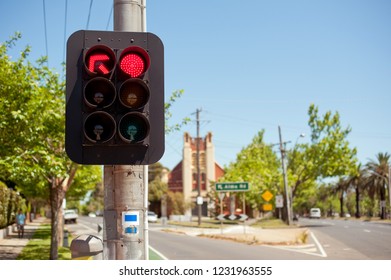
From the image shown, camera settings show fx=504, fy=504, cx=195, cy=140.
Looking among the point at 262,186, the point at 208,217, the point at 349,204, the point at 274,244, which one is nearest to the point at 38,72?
the point at 349,204

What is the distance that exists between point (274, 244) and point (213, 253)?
5.27 meters

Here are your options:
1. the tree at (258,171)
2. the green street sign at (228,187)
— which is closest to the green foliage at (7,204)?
the green street sign at (228,187)

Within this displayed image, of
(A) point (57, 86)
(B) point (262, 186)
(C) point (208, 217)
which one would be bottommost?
(C) point (208, 217)

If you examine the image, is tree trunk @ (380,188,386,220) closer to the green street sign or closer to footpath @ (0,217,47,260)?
footpath @ (0,217,47,260)

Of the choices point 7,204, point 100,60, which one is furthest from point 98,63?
point 7,204

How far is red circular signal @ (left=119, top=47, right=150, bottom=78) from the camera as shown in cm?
448

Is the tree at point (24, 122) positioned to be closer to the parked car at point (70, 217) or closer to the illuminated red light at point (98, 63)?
the illuminated red light at point (98, 63)

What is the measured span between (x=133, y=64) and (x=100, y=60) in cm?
29

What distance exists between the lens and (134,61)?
452 centimetres

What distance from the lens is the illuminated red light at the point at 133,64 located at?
4484 millimetres

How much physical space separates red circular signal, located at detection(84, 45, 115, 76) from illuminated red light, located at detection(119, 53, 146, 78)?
10 cm

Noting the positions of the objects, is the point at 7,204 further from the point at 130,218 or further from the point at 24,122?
the point at 130,218

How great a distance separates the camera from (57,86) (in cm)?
1809
